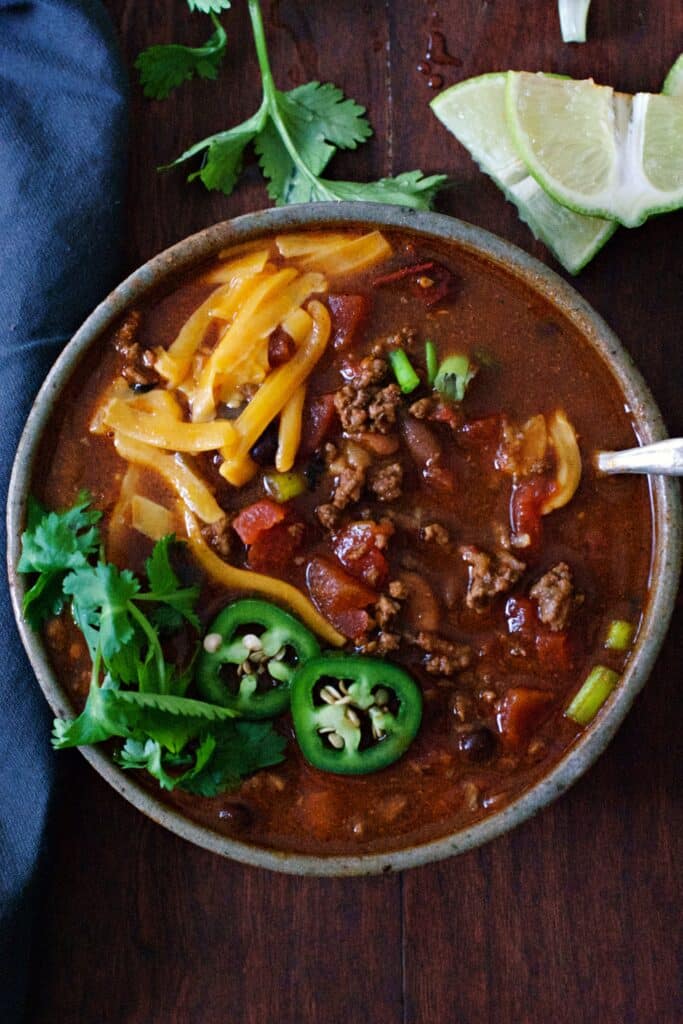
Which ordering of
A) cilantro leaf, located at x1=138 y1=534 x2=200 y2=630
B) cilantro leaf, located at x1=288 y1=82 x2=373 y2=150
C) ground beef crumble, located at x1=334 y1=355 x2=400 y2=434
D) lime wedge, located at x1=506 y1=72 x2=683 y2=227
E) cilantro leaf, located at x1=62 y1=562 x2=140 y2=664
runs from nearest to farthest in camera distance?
1. cilantro leaf, located at x1=62 y1=562 x2=140 y2=664
2. cilantro leaf, located at x1=138 y1=534 x2=200 y2=630
3. ground beef crumble, located at x1=334 y1=355 x2=400 y2=434
4. lime wedge, located at x1=506 y1=72 x2=683 y2=227
5. cilantro leaf, located at x1=288 y1=82 x2=373 y2=150

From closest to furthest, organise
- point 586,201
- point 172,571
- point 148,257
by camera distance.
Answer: point 172,571 → point 586,201 → point 148,257

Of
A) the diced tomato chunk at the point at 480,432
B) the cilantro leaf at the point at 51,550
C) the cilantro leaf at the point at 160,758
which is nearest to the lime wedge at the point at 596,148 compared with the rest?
the diced tomato chunk at the point at 480,432

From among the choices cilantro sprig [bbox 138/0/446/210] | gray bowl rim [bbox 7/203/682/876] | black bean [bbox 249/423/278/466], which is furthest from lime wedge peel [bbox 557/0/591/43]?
black bean [bbox 249/423/278/466]

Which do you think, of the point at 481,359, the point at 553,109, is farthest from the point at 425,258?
the point at 553,109

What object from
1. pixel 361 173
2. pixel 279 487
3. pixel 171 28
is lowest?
pixel 279 487

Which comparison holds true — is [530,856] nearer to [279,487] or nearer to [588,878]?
[588,878]

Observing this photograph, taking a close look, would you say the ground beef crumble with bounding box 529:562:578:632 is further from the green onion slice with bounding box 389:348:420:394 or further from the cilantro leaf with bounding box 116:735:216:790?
the cilantro leaf with bounding box 116:735:216:790

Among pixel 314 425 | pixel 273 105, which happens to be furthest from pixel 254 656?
pixel 273 105

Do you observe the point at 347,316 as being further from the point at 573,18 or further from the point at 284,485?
the point at 573,18
